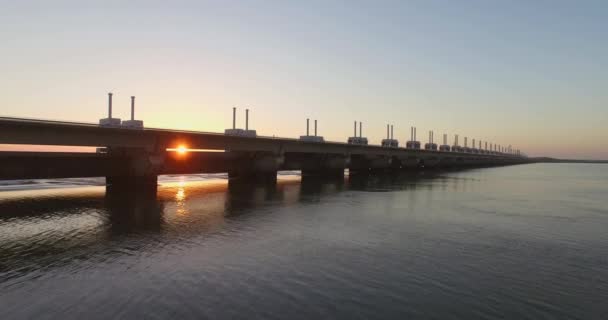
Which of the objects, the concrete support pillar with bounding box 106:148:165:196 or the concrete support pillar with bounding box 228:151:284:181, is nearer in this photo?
the concrete support pillar with bounding box 106:148:165:196

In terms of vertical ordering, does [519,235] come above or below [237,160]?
below

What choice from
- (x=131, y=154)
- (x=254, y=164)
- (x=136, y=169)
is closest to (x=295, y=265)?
(x=136, y=169)

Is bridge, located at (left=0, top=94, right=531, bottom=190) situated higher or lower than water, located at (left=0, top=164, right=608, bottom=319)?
higher

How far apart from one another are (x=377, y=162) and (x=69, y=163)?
8883cm

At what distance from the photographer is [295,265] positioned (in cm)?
1778

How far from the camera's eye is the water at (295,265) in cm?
1283

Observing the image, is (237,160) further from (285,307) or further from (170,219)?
(285,307)

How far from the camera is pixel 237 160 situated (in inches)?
2972

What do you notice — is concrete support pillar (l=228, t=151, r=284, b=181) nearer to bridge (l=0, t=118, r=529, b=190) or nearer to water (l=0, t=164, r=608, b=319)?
bridge (l=0, t=118, r=529, b=190)

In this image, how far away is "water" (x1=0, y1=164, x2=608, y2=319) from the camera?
12.8 metres

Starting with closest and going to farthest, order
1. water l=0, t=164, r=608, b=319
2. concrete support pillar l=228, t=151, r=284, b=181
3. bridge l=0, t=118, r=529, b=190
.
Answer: water l=0, t=164, r=608, b=319, bridge l=0, t=118, r=529, b=190, concrete support pillar l=228, t=151, r=284, b=181

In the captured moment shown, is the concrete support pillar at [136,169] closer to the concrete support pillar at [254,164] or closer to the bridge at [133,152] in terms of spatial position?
the bridge at [133,152]

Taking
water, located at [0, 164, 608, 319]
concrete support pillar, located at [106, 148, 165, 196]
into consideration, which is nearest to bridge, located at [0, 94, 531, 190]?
concrete support pillar, located at [106, 148, 165, 196]

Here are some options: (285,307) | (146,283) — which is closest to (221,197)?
(146,283)
